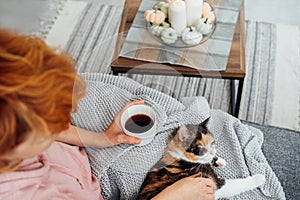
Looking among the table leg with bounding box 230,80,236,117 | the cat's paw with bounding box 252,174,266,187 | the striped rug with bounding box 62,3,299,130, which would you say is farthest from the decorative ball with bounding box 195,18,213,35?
the cat's paw with bounding box 252,174,266,187

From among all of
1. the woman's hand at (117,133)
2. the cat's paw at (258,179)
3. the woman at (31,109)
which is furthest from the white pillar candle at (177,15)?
the woman at (31,109)

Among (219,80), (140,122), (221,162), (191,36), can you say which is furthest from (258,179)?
(219,80)

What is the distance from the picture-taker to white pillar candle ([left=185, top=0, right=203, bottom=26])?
1.48 meters

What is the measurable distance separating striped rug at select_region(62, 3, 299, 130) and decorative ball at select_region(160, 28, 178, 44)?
0.13 m

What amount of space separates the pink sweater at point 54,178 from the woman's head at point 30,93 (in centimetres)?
12

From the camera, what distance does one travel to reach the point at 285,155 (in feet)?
4.17

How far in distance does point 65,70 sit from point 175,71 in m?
0.73

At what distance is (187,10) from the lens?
58.4 inches

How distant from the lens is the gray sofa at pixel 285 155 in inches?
47.5

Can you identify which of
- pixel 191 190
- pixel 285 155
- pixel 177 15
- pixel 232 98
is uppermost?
pixel 177 15

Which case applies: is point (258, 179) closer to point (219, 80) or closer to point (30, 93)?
point (30, 93)

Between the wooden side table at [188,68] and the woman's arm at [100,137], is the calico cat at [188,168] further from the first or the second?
the wooden side table at [188,68]

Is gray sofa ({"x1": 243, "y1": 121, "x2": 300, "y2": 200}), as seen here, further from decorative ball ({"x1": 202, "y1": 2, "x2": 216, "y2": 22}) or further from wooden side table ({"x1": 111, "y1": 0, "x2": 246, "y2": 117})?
decorative ball ({"x1": 202, "y1": 2, "x2": 216, "y2": 22})

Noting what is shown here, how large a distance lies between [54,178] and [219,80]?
1051mm
